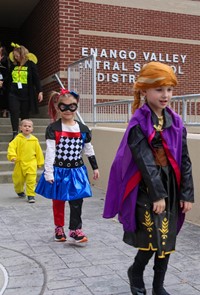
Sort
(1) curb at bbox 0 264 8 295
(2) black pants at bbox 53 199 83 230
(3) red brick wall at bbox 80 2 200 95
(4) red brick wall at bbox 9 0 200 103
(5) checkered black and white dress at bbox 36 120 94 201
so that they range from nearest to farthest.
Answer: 1. (1) curb at bbox 0 264 8 295
2. (5) checkered black and white dress at bbox 36 120 94 201
3. (2) black pants at bbox 53 199 83 230
4. (4) red brick wall at bbox 9 0 200 103
5. (3) red brick wall at bbox 80 2 200 95

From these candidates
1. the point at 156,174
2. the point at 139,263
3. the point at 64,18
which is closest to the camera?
the point at 156,174

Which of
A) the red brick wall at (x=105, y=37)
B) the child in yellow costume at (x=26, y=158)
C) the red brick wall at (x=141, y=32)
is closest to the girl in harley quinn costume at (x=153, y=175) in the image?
the child in yellow costume at (x=26, y=158)

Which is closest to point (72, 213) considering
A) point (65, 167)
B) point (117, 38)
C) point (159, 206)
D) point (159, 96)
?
point (65, 167)

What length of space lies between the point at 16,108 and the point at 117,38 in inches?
173

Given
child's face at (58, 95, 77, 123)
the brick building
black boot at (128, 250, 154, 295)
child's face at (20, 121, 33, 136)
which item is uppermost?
the brick building

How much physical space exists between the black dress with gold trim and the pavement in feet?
2.13

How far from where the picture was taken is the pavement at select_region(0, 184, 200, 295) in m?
3.40

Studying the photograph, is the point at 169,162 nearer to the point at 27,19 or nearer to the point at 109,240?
the point at 109,240

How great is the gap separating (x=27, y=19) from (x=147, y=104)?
476 inches

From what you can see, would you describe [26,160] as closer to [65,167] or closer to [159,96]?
[65,167]

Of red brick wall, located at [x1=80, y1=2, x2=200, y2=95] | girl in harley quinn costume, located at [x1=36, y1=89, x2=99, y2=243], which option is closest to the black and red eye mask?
girl in harley quinn costume, located at [x1=36, y1=89, x2=99, y2=243]

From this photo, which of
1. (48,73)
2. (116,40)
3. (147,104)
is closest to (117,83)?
(116,40)

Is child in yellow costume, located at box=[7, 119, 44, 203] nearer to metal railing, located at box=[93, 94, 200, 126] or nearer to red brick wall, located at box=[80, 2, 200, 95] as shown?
metal railing, located at box=[93, 94, 200, 126]

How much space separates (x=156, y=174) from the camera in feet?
9.14
